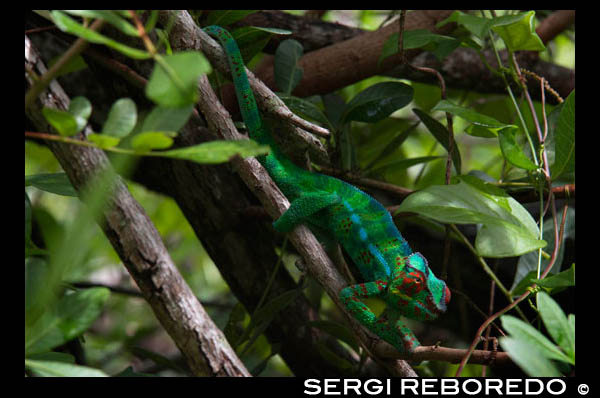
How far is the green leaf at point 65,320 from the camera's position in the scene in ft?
2.26

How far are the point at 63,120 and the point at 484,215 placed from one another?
26.4 inches

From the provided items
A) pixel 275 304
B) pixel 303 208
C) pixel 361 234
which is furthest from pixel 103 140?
pixel 361 234

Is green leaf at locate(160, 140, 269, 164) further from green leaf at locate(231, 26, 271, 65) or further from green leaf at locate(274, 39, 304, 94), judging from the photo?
green leaf at locate(274, 39, 304, 94)

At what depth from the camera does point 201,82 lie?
107 cm

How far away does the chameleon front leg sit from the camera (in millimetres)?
1182

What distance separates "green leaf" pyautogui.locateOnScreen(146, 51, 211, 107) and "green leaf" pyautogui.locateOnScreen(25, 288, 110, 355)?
26 cm

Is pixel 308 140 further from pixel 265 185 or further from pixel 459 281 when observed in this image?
pixel 459 281

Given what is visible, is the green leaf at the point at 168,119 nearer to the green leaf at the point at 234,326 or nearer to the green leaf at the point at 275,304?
the green leaf at the point at 275,304

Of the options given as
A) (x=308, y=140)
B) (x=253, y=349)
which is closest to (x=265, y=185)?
(x=308, y=140)

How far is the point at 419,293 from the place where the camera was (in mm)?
1322

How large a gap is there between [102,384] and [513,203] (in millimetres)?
803

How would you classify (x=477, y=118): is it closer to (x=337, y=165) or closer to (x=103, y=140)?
(x=337, y=165)

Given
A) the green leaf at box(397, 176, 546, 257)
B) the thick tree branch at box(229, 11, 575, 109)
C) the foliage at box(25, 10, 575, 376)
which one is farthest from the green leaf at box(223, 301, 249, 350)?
the green leaf at box(397, 176, 546, 257)

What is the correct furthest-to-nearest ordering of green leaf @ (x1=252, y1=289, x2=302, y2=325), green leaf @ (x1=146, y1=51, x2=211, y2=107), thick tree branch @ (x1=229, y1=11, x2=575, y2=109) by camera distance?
thick tree branch @ (x1=229, y1=11, x2=575, y2=109) < green leaf @ (x1=252, y1=289, x2=302, y2=325) < green leaf @ (x1=146, y1=51, x2=211, y2=107)
